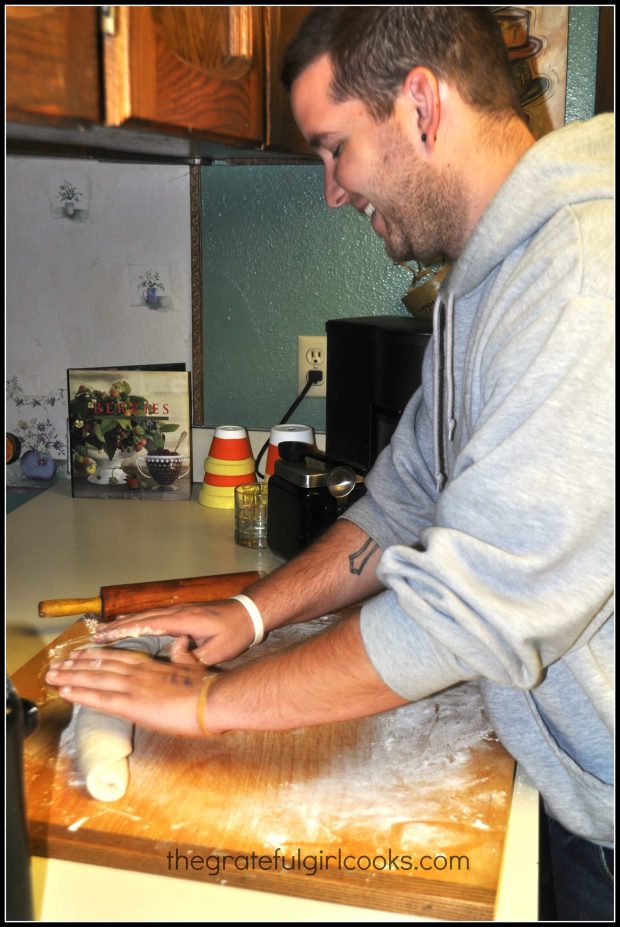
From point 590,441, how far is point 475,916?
1.33ft

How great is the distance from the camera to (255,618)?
1165 mm

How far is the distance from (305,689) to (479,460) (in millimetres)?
298

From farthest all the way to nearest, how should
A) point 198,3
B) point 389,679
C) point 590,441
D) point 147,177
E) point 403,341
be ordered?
point 147,177 < point 403,341 < point 198,3 < point 389,679 < point 590,441

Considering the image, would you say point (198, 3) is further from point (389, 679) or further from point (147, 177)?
point (147, 177)

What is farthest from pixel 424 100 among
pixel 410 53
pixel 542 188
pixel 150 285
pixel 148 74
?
pixel 150 285

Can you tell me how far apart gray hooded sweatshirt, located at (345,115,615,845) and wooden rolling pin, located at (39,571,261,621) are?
0.48 meters

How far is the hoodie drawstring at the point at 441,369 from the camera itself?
109cm

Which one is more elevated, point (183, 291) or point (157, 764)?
point (183, 291)

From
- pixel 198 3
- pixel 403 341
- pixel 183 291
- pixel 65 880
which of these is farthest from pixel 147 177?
pixel 65 880

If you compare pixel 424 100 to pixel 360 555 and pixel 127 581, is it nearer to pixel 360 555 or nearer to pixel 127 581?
pixel 360 555

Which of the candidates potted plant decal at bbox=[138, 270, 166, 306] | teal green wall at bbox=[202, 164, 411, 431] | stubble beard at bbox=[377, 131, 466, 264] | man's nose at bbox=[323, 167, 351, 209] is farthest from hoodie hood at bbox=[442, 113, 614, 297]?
potted plant decal at bbox=[138, 270, 166, 306]

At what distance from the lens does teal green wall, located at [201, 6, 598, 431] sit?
6.03 ft

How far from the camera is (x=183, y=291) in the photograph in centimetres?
192

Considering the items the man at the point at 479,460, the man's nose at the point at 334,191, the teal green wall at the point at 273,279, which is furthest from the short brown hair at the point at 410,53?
the teal green wall at the point at 273,279
